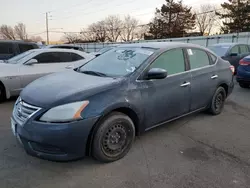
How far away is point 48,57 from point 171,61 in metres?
4.19

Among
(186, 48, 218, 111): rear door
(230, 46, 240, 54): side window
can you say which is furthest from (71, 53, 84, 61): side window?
(230, 46, 240, 54): side window

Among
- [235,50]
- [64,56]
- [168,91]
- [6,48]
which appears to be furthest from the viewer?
[235,50]

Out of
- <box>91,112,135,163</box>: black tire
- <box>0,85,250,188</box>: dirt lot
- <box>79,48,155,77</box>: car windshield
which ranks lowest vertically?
<box>0,85,250,188</box>: dirt lot

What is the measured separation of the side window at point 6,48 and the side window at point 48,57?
12.1ft

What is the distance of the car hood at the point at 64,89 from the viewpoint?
8.51 feet

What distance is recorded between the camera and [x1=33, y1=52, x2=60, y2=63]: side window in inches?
250

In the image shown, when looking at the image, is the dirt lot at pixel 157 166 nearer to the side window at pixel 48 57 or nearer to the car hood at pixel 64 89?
the car hood at pixel 64 89

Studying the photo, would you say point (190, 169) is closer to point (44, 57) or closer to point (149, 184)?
point (149, 184)

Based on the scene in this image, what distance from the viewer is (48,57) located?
6531mm

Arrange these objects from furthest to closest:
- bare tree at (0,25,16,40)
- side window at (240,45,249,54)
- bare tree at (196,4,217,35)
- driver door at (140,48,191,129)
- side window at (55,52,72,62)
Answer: bare tree at (0,25,16,40), bare tree at (196,4,217,35), side window at (240,45,249,54), side window at (55,52,72,62), driver door at (140,48,191,129)

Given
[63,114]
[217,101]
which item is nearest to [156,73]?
[63,114]

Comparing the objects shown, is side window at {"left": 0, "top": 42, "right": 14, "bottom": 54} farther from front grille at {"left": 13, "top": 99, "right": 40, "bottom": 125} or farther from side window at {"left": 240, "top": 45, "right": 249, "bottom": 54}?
side window at {"left": 240, "top": 45, "right": 249, "bottom": 54}

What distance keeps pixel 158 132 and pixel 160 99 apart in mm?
824

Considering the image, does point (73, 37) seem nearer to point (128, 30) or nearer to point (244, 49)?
point (128, 30)
